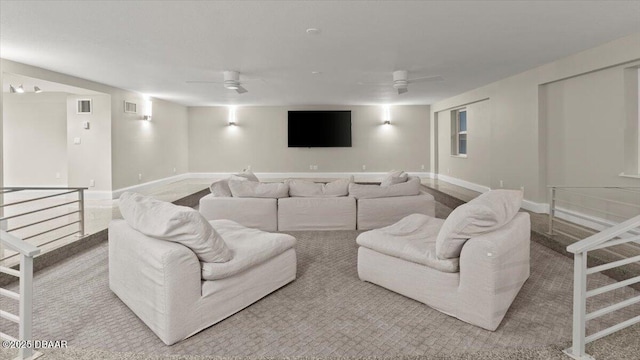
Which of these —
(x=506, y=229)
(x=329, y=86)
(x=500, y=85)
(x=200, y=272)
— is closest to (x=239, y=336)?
(x=200, y=272)

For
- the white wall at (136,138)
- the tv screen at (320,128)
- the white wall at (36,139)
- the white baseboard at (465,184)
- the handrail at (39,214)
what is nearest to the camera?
the handrail at (39,214)

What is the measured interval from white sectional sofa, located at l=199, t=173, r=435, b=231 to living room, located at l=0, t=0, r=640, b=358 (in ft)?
1.37

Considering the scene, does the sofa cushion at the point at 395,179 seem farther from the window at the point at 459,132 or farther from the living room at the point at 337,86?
the window at the point at 459,132

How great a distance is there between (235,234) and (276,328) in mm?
1019

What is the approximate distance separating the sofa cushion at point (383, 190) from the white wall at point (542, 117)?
7.96 feet

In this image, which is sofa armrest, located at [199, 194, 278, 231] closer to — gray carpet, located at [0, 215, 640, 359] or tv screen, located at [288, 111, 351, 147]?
gray carpet, located at [0, 215, 640, 359]

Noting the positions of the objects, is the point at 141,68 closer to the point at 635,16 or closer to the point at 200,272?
the point at 200,272

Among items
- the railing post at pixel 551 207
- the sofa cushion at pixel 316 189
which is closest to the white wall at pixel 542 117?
the railing post at pixel 551 207

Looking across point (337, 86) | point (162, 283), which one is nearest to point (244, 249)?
point (162, 283)

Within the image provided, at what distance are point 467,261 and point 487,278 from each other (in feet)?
0.49

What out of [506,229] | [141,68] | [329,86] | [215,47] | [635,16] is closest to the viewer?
[506,229]

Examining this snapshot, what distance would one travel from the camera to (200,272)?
228 centimetres

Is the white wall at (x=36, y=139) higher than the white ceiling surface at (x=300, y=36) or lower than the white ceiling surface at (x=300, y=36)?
lower

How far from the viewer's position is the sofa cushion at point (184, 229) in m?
2.21
